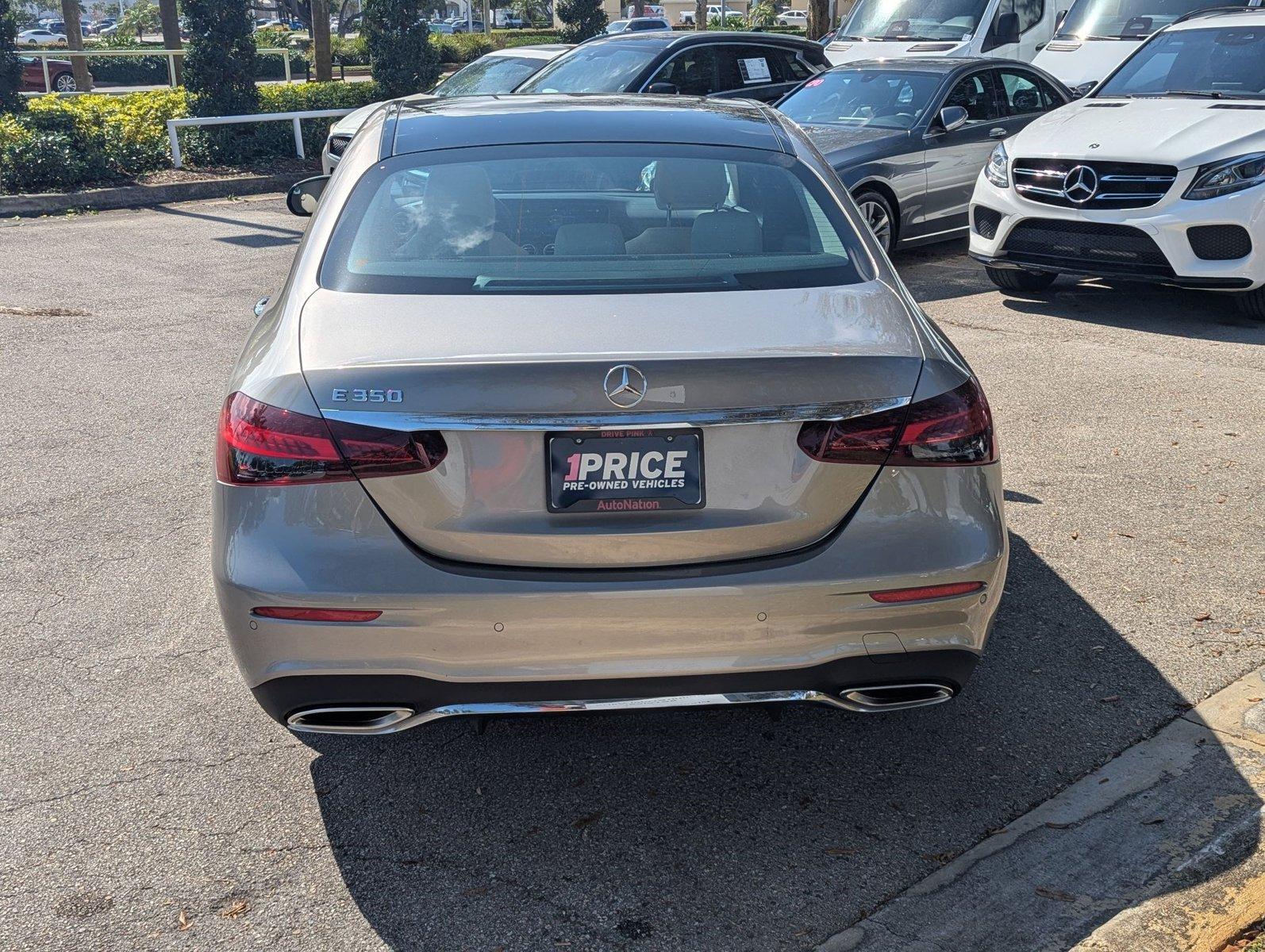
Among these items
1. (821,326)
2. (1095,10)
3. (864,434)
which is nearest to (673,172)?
(821,326)

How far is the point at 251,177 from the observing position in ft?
51.2

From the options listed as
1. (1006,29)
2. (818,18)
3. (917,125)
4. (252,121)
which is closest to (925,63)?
(917,125)

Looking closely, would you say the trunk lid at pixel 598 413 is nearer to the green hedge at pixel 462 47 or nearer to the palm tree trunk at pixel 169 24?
the palm tree trunk at pixel 169 24

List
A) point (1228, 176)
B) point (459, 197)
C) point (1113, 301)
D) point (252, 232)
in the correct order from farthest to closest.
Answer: point (252, 232), point (1113, 301), point (1228, 176), point (459, 197)

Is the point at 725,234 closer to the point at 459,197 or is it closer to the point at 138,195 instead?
the point at 459,197

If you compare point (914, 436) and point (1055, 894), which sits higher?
point (914, 436)

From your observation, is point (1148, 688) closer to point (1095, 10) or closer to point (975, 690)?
point (975, 690)

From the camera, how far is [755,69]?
13242 millimetres

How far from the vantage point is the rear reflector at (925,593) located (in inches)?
117

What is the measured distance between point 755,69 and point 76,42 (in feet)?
77.7

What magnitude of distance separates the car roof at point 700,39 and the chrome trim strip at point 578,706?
10226mm

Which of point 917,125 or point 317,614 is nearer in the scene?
point 317,614

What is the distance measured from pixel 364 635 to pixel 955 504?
53.6 inches

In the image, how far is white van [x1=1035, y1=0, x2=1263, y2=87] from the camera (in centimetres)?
1328
